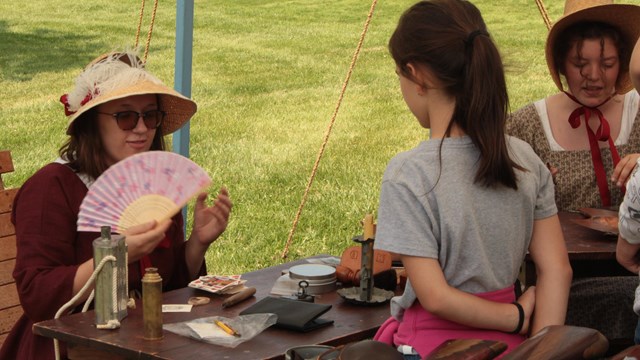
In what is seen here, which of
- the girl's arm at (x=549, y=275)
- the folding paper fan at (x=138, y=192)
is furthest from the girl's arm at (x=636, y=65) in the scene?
the folding paper fan at (x=138, y=192)

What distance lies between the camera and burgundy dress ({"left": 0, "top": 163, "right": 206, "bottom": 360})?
338 cm

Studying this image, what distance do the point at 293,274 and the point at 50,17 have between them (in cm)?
1770

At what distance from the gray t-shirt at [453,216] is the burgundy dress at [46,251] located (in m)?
1.25

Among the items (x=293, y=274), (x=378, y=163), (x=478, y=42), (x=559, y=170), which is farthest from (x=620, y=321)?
(x=378, y=163)

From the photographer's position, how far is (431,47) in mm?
2590

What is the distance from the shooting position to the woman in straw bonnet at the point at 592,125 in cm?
437

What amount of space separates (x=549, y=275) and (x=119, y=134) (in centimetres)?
159

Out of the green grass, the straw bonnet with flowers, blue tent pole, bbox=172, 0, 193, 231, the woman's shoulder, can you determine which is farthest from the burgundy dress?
the straw bonnet with flowers

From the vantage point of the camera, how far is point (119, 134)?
364cm

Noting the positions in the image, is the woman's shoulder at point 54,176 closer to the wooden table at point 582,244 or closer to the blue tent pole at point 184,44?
the wooden table at point 582,244

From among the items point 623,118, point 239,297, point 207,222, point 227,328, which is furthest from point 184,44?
point 227,328

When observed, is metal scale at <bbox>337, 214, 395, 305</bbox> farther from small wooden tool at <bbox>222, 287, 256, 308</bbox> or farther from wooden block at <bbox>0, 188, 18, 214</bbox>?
wooden block at <bbox>0, 188, 18, 214</bbox>

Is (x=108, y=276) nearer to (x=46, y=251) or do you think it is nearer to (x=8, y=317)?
(x=46, y=251)

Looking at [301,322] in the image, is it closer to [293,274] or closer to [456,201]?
[293,274]
